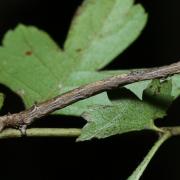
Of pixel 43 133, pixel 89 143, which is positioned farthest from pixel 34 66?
pixel 89 143

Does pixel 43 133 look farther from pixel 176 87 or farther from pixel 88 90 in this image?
pixel 176 87

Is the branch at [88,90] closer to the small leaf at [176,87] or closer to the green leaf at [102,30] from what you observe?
the small leaf at [176,87]

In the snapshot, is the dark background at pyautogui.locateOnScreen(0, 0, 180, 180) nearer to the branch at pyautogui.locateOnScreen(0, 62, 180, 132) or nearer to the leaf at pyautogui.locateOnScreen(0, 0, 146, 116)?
the leaf at pyautogui.locateOnScreen(0, 0, 146, 116)

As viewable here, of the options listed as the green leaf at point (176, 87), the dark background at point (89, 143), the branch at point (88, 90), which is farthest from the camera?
the dark background at point (89, 143)

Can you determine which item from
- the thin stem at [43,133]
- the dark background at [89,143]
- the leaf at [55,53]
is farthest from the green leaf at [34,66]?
the dark background at [89,143]

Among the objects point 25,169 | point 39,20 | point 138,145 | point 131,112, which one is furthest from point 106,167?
point 131,112
